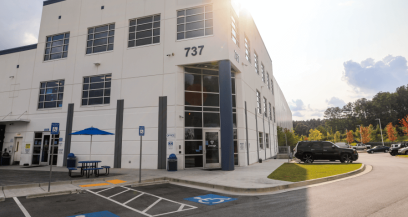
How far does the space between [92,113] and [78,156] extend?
3.82m

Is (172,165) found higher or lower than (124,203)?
higher

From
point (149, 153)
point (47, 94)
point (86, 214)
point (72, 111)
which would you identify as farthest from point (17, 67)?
point (86, 214)

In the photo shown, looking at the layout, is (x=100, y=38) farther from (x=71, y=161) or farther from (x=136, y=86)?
(x=71, y=161)

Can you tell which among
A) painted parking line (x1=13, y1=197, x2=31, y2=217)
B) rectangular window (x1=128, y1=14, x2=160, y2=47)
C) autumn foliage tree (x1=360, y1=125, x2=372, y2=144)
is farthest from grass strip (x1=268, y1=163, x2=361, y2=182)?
autumn foliage tree (x1=360, y1=125, x2=372, y2=144)

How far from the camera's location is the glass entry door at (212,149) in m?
16.8

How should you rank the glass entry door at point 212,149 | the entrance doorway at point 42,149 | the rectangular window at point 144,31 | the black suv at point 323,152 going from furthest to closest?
the entrance doorway at point 42,149 → the black suv at point 323,152 → the rectangular window at point 144,31 → the glass entry door at point 212,149

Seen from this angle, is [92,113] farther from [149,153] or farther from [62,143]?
[149,153]

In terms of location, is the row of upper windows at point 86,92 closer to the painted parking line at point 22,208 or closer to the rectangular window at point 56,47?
the rectangular window at point 56,47

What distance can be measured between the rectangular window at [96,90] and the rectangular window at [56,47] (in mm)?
4585

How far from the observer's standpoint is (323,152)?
1981 cm

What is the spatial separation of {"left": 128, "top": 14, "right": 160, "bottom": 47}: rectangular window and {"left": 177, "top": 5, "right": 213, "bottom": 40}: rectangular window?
2.07m

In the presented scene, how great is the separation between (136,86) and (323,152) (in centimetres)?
1736

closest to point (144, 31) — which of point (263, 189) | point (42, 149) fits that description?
point (42, 149)

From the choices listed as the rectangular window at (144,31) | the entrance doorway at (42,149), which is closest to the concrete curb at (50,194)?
the rectangular window at (144,31)
